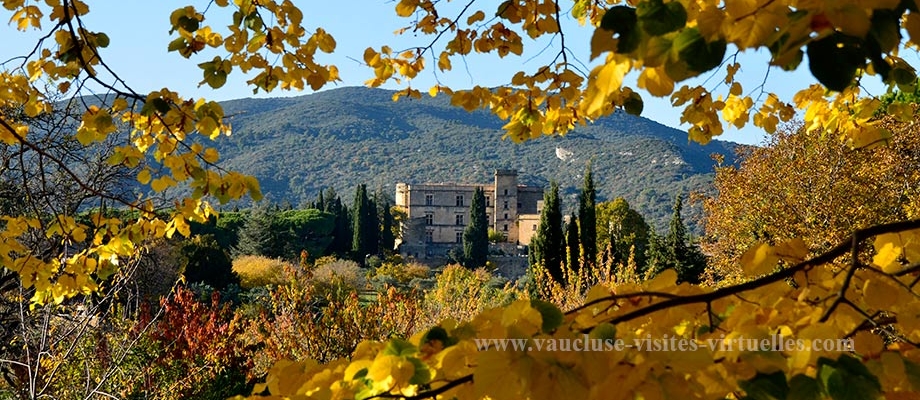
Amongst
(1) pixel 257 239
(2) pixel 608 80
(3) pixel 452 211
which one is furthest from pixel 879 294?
(3) pixel 452 211

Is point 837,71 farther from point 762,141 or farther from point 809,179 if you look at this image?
point 762,141

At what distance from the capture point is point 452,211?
54.0 metres

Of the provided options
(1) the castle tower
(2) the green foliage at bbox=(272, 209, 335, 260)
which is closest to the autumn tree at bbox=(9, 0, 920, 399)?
(2) the green foliage at bbox=(272, 209, 335, 260)

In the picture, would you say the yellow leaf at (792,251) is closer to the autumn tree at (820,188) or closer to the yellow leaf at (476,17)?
the yellow leaf at (476,17)

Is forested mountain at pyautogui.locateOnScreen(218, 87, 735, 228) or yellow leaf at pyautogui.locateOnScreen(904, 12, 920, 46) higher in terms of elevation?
forested mountain at pyautogui.locateOnScreen(218, 87, 735, 228)

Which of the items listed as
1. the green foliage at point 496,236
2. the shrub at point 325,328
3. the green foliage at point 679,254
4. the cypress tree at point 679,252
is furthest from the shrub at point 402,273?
the green foliage at point 496,236

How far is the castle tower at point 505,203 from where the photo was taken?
50812 millimetres

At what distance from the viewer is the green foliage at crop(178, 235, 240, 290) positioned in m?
17.0

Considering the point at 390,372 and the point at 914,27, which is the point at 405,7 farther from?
the point at 914,27

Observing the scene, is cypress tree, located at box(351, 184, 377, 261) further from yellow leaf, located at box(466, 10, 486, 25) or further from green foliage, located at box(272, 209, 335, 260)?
yellow leaf, located at box(466, 10, 486, 25)

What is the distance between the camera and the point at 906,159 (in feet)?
31.7

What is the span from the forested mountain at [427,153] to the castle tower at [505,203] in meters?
18.4

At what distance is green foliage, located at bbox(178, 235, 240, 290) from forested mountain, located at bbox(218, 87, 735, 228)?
51007mm

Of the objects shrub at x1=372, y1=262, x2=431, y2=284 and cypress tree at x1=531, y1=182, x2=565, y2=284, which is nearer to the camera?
cypress tree at x1=531, y1=182, x2=565, y2=284
